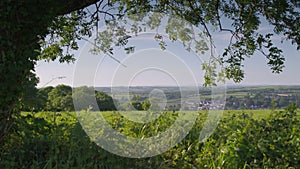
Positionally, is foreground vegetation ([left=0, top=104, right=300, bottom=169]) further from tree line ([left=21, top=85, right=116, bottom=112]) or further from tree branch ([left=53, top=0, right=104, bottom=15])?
tree branch ([left=53, top=0, right=104, bottom=15])

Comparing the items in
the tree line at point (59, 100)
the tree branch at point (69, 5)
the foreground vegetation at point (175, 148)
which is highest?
the tree branch at point (69, 5)

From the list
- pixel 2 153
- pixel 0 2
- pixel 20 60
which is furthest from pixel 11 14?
pixel 2 153

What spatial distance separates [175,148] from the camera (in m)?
4.78

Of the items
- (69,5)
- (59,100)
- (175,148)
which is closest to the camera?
(69,5)

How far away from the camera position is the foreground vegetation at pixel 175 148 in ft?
13.1

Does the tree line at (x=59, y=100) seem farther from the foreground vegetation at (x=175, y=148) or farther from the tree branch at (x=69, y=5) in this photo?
the tree branch at (x=69, y=5)

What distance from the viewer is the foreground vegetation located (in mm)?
3980

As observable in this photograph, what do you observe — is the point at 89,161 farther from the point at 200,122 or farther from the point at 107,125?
the point at 200,122

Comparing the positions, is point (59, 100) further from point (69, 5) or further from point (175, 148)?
point (175, 148)

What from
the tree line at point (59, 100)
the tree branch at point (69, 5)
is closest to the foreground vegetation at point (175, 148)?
the tree line at point (59, 100)

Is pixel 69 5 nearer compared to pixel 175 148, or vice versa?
pixel 69 5

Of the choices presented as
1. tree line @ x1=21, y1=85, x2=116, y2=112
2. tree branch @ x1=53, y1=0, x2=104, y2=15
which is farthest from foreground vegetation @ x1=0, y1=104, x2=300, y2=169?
tree branch @ x1=53, y1=0, x2=104, y2=15

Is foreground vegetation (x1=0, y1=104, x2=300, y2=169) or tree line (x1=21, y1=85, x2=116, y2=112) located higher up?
tree line (x1=21, y1=85, x2=116, y2=112)

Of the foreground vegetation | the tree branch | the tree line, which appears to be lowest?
the foreground vegetation
